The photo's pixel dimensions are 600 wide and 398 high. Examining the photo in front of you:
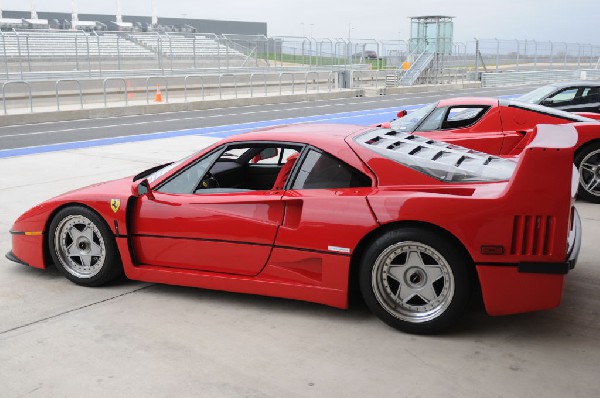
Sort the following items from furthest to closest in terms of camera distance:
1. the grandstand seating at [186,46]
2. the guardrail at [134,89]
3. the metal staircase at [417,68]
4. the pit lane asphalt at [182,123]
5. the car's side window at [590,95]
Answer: the metal staircase at [417,68] < the grandstand seating at [186,46] < the guardrail at [134,89] < the pit lane asphalt at [182,123] < the car's side window at [590,95]

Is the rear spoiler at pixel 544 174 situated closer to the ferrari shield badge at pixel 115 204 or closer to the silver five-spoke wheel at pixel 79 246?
the ferrari shield badge at pixel 115 204

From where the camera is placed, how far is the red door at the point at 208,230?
4.41 meters

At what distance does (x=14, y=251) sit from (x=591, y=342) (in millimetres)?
4328

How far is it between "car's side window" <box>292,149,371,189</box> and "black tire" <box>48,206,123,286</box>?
154cm

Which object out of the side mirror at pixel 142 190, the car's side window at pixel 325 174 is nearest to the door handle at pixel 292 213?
the car's side window at pixel 325 174

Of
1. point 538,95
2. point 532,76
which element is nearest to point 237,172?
point 538,95

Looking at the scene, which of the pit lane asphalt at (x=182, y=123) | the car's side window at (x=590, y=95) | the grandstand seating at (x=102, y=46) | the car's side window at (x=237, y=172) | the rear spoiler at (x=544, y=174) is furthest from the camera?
the grandstand seating at (x=102, y=46)

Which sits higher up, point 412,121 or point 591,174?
point 412,121

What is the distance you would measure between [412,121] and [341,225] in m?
4.63

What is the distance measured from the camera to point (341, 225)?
4125 millimetres

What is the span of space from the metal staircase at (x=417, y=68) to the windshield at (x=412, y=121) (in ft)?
91.9

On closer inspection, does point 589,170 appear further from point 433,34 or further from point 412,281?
point 433,34

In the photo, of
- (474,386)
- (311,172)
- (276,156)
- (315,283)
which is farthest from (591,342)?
(276,156)

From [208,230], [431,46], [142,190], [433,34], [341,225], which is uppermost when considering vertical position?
[433,34]
